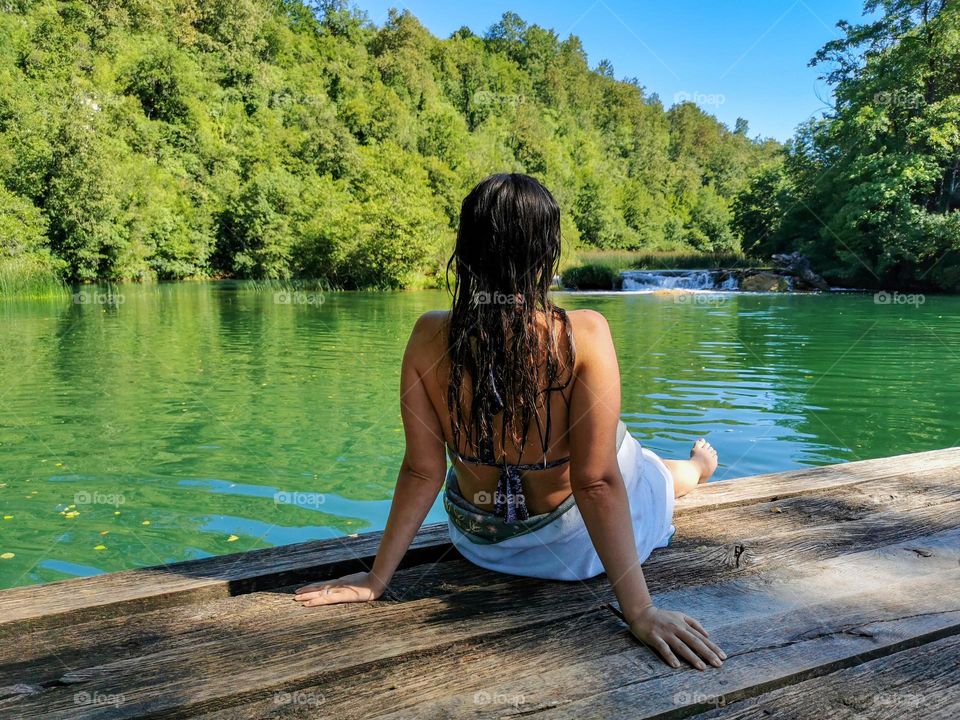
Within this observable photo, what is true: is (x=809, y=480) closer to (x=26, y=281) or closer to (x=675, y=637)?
(x=675, y=637)

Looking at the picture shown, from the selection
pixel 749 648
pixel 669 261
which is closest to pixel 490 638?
pixel 749 648

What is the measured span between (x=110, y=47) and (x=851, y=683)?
58.4m

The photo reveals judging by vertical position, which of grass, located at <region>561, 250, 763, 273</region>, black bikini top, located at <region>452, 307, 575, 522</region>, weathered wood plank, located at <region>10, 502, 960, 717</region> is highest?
grass, located at <region>561, 250, 763, 273</region>

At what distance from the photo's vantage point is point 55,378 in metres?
9.83

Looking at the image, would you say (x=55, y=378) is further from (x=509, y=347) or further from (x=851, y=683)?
(x=851, y=683)

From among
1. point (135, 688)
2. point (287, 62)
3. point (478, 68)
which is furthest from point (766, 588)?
point (478, 68)

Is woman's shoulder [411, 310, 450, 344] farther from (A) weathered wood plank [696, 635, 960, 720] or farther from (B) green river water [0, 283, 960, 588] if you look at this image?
(B) green river water [0, 283, 960, 588]

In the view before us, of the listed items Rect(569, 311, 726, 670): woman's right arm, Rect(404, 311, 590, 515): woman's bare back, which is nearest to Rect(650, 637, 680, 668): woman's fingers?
Rect(569, 311, 726, 670): woman's right arm

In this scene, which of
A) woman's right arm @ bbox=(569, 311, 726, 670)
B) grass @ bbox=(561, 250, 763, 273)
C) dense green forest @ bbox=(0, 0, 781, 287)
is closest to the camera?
woman's right arm @ bbox=(569, 311, 726, 670)

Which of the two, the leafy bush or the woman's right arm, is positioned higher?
the leafy bush

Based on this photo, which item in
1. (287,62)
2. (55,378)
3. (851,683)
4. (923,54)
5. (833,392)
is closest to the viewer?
(851,683)

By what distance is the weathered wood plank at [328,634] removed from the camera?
1.55 meters

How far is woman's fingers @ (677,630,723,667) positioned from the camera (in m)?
1.66

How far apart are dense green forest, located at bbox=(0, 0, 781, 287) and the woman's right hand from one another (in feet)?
59.3
